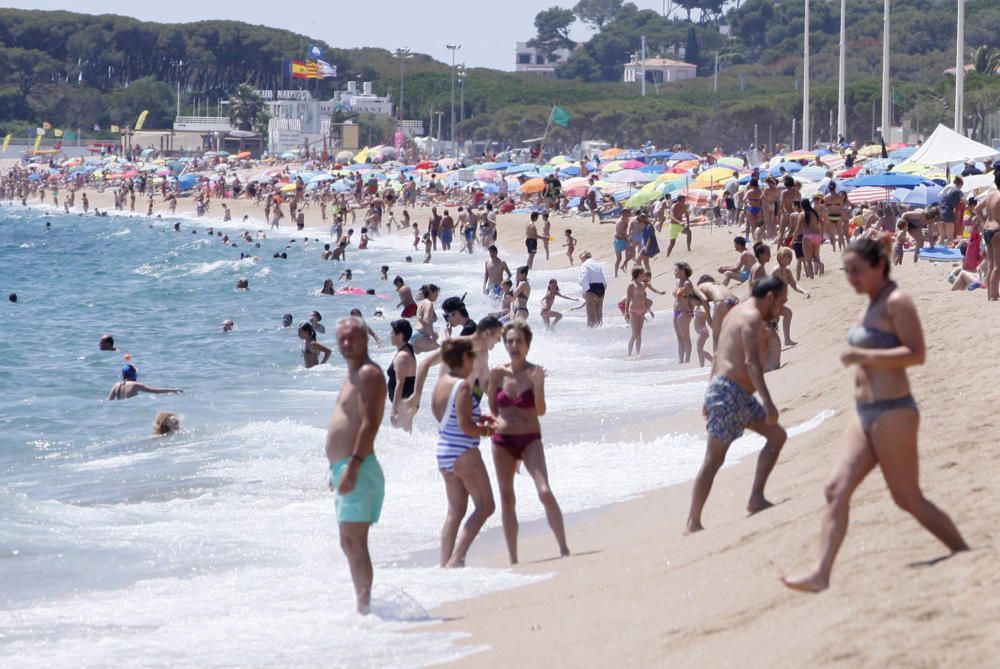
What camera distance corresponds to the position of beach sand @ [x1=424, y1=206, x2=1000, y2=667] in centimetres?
466

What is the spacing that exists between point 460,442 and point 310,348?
10.5 metres

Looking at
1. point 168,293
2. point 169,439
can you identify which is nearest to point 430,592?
point 169,439

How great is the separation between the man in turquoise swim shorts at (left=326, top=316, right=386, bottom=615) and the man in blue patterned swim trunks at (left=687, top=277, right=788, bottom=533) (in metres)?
1.61

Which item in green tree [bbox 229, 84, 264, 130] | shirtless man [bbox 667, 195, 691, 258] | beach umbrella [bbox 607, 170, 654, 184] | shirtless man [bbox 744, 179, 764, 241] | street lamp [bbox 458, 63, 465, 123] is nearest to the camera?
shirtless man [bbox 744, 179, 764, 241]

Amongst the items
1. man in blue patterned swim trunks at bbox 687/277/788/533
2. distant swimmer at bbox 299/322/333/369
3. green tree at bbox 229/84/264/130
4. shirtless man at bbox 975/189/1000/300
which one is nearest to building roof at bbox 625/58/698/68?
green tree at bbox 229/84/264/130

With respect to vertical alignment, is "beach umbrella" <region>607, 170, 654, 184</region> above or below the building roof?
below

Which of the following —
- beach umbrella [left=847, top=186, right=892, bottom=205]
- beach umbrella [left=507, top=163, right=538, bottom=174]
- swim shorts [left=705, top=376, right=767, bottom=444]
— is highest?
beach umbrella [left=507, top=163, right=538, bottom=174]

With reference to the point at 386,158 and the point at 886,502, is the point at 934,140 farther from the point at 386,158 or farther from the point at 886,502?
the point at 386,158

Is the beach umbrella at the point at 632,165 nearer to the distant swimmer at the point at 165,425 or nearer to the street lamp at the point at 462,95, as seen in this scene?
→ the distant swimmer at the point at 165,425

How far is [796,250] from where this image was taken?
18.3 meters

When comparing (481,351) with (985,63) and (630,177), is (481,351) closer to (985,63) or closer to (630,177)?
(630,177)

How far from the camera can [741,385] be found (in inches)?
267

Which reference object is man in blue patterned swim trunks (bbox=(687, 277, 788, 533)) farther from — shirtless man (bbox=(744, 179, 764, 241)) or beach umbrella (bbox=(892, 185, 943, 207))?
beach umbrella (bbox=(892, 185, 943, 207))

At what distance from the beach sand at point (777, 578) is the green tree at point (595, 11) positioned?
173m
